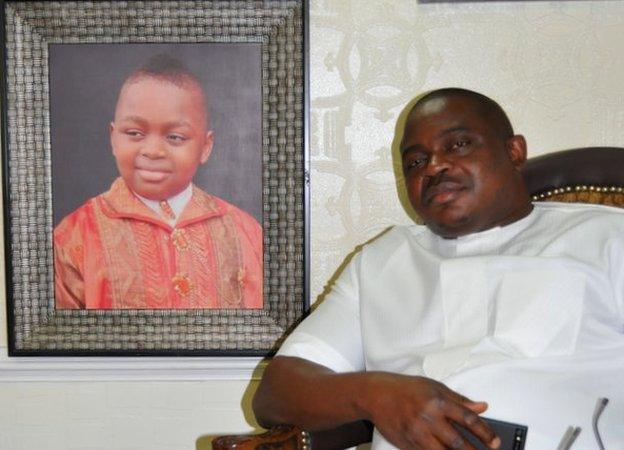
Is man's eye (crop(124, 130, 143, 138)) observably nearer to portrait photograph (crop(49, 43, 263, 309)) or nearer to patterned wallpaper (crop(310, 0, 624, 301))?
portrait photograph (crop(49, 43, 263, 309))

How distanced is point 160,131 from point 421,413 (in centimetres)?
95

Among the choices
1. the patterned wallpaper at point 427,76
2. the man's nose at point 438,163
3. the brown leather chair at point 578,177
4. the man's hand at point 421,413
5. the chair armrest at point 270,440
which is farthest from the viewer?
the patterned wallpaper at point 427,76

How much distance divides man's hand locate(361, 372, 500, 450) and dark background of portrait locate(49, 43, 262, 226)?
0.71 m

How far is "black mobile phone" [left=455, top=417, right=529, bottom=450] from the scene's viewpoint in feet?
3.22

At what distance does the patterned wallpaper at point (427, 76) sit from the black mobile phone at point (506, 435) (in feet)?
2.45

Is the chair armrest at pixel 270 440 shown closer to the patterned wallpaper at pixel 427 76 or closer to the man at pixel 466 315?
the man at pixel 466 315

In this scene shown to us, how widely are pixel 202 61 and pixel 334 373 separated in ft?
2.70

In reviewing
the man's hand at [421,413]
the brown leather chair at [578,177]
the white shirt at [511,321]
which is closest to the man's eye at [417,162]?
the white shirt at [511,321]

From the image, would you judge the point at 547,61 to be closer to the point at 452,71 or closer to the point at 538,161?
the point at 452,71

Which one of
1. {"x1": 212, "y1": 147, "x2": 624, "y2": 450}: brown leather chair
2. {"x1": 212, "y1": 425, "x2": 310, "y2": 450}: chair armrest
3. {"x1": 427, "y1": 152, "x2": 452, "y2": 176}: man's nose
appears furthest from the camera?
{"x1": 212, "y1": 147, "x2": 624, "y2": 450}: brown leather chair

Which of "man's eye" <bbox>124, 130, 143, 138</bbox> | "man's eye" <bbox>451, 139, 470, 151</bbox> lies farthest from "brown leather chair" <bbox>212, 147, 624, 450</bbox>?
"man's eye" <bbox>124, 130, 143, 138</bbox>

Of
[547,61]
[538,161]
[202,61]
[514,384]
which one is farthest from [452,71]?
[514,384]

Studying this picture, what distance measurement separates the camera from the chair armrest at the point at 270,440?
1091 mm

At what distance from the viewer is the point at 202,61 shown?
65.5 inches
